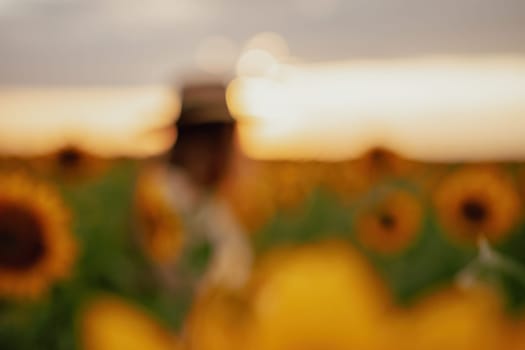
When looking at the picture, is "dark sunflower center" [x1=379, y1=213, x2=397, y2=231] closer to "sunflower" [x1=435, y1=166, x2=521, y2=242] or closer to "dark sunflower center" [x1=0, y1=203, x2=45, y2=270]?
"sunflower" [x1=435, y1=166, x2=521, y2=242]

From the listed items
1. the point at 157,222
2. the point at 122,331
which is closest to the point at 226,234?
the point at 157,222

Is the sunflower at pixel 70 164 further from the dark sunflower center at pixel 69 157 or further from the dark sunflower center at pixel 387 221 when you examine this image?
the dark sunflower center at pixel 387 221

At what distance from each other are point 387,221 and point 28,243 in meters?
0.20

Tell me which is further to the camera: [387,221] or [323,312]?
[387,221]

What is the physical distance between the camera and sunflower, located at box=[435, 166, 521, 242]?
0.33 meters

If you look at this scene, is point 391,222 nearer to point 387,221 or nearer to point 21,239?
point 387,221

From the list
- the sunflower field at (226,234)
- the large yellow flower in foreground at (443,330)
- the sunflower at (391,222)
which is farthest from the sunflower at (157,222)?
the large yellow flower in foreground at (443,330)

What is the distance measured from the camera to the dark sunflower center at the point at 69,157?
371 mm

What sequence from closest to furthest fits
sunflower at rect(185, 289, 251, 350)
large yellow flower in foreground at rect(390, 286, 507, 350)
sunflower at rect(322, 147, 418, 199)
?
large yellow flower in foreground at rect(390, 286, 507, 350) < sunflower at rect(185, 289, 251, 350) < sunflower at rect(322, 147, 418, 199)

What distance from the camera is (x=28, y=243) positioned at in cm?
28

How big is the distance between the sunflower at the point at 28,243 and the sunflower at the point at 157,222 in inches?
2.9

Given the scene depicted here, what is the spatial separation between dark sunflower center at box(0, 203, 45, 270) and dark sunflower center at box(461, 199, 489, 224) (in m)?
0.22

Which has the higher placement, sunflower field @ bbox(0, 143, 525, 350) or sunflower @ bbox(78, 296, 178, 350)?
sunflower @ bbox(78, 296, 178, 350)

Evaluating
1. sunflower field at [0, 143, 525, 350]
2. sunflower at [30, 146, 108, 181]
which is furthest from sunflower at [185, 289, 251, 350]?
sunflower at [30, 146, 108, 181]
